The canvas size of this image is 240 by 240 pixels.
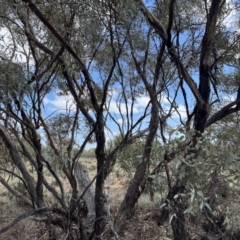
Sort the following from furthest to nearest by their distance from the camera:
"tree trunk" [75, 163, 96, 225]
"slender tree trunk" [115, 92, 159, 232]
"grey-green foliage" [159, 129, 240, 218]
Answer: "tree trunk" [75, 163, 96, 225] → "slender tree trunk" [115, 92, 159, 232] → "grey-green foliage" [159, 129, 240, 218]

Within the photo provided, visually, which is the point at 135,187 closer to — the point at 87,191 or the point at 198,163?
the point at 198,163

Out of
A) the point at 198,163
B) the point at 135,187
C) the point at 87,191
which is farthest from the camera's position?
the point at 87,191

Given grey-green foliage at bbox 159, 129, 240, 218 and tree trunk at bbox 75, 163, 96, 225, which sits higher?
tree trunk at bbox 75, 163, 96, 225

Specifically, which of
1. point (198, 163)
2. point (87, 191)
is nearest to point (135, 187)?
point (198, 163)

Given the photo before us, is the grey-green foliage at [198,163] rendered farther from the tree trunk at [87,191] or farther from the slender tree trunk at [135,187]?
the tree trunk at [87,191]

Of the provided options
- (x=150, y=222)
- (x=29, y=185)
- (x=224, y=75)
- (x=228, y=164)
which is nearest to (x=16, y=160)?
(x=29, y=185)

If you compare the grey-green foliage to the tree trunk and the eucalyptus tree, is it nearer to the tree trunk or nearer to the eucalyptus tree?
the eucalyptus tree

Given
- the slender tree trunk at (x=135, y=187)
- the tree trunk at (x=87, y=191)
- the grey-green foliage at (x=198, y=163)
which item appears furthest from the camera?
the tree trunk at (x=87, y=191)

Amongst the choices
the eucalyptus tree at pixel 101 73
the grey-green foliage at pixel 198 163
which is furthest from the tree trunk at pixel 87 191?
the grey-green foliage at pixel 198 163

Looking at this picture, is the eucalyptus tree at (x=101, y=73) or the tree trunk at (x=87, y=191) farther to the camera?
the tree trunk at (x=87, y=191)

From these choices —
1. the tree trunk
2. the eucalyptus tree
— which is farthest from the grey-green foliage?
the tree trunk

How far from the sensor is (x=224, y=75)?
633 centimetres

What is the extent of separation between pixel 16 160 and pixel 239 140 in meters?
3.06

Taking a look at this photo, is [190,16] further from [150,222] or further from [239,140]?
[150,222]
